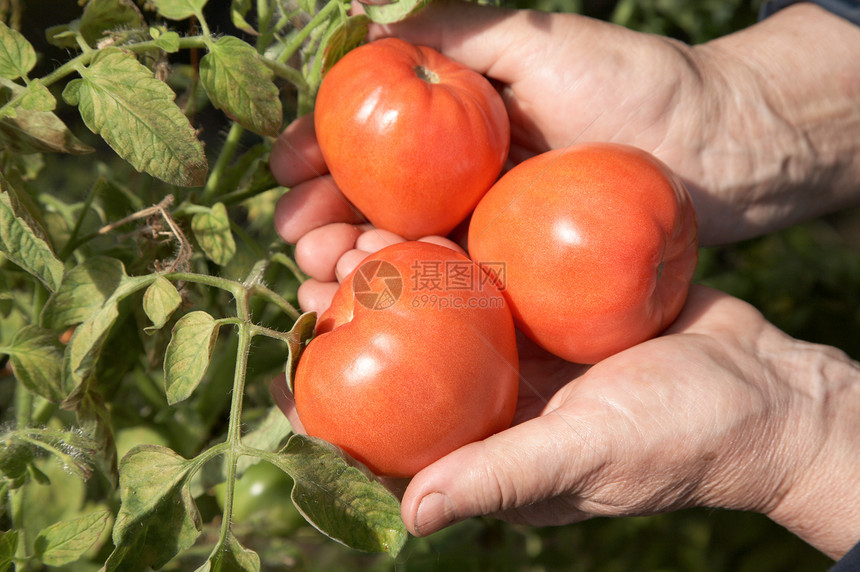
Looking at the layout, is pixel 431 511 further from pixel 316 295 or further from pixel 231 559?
pixel 316 295

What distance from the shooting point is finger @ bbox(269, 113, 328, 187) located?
1027 mm

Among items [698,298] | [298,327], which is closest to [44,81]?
[298,327]

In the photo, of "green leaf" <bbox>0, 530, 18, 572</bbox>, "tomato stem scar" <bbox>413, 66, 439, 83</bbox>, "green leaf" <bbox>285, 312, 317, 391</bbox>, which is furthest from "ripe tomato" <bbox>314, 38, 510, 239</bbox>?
"green leaf" <bbox>0, 530, 18, 572</bbox>

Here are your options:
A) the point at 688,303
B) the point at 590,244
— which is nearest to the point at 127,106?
the point at 590,244

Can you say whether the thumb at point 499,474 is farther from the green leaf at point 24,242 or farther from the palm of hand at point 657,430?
the green leaf at point 24,242

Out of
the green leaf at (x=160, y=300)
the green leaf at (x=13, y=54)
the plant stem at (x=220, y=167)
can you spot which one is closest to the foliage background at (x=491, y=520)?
the plant stem at (x=220, y=167)

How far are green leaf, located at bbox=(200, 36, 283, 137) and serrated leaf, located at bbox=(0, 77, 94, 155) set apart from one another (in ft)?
0.55

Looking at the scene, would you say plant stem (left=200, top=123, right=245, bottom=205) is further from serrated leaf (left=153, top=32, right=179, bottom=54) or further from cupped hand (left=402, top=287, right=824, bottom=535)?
cupped hand (left=402, top=287, right=824, bottom=535)

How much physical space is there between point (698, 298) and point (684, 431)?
30 centimetres

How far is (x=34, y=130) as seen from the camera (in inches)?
28.9

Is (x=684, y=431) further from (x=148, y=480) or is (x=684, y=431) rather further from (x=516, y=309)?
(x=148, y=480)

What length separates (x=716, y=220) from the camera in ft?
4.50

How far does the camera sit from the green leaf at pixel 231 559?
2.40 feet

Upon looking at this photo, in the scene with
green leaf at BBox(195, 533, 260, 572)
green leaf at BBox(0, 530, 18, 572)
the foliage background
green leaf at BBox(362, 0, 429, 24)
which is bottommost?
the foliage background
